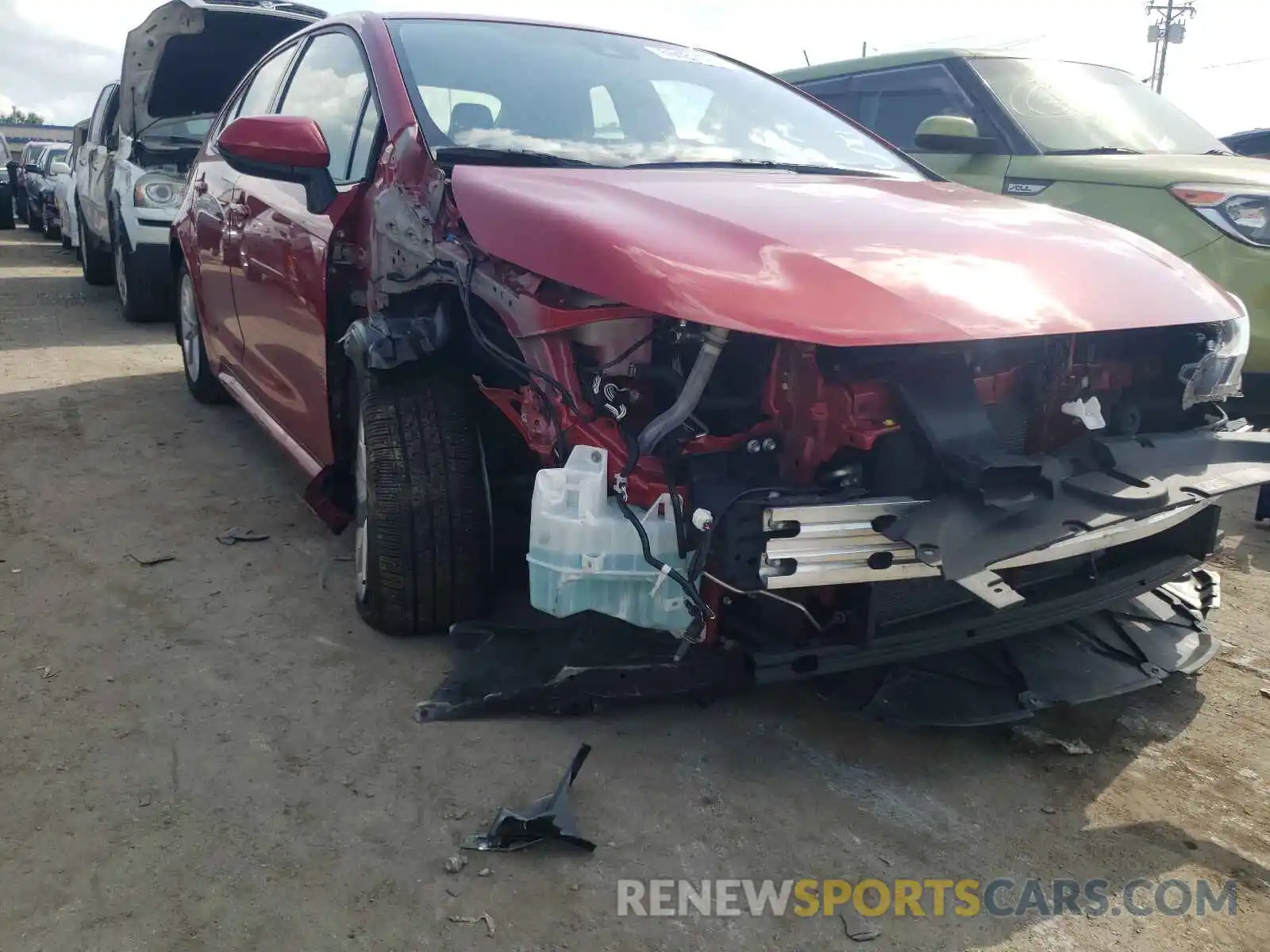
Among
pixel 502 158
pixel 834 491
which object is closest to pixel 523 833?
pixel 834 491

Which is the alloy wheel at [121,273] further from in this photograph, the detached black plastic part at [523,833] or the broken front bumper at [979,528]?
the broken front bumper at [979,528]

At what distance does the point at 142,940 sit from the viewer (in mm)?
1792

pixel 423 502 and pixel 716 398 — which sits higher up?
pixel 716 398

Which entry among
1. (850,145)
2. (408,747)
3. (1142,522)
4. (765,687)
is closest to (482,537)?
(408,747)

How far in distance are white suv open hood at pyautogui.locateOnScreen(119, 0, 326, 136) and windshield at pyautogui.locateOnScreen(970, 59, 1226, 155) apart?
4.88 meters

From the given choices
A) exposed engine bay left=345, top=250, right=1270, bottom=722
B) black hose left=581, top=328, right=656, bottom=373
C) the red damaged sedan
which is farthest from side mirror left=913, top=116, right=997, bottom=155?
black hose left=581, top=328, right=656, bottom=373

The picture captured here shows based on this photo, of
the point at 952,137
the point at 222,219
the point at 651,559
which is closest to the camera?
the point at 651,559

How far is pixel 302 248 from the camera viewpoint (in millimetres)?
3260

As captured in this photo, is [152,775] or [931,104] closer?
[152,775]

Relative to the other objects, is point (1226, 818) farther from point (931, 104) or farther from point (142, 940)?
point (931, 104)

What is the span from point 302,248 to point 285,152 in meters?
0.40

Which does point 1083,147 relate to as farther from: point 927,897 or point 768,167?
point 927,897

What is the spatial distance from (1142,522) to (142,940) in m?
2.14

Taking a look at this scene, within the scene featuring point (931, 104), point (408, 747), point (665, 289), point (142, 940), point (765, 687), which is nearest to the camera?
point (142, 940)
